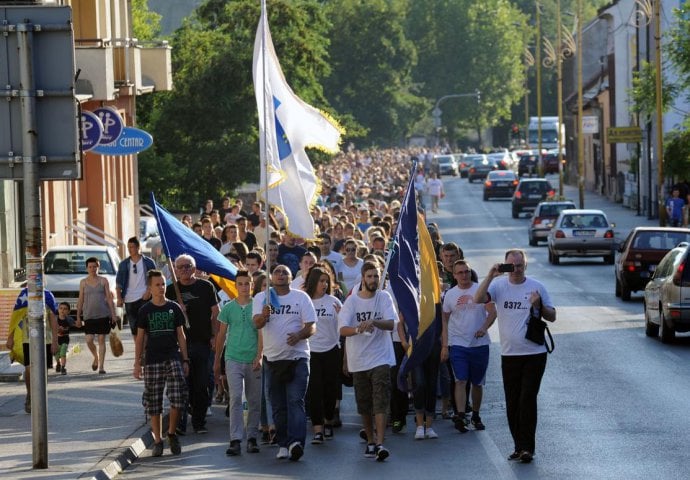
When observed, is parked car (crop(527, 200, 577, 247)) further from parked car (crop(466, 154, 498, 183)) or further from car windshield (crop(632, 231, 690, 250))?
parked car (crop(466, 154, 498, 183))

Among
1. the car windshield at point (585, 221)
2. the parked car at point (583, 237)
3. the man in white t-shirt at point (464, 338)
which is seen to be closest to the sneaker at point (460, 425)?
the man in white t-shirt at point (464, 338)

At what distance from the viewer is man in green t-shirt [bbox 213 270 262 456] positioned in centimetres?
1499

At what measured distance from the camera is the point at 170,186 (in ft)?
171

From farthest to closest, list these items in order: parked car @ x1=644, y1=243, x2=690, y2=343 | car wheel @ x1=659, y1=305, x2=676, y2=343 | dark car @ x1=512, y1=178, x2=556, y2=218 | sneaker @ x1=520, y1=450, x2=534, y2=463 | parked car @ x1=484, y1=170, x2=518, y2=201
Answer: parked car @ x1=484, y1=170, x2=518, y2=201 → dark car @ x1=512, y1=178, x2=556, y2=218 → car wheel @ x1=659, y1=305, x2=676, y2=343 → parked car @ x1=644, y1=243, x2=690, y2=343 → sneaker @ x1=520, y1=450, x2=534, y2=463

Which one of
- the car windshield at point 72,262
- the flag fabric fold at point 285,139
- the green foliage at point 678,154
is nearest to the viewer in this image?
the flag fabric fold at point 285,139

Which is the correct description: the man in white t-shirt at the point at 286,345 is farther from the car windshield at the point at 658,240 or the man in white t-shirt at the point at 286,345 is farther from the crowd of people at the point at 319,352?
the car windshield at the point at 658,240

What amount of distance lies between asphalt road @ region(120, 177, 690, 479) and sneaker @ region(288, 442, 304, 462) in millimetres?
111

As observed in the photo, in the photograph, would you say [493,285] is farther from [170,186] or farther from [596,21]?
[596,21]

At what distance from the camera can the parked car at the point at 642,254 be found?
106ft

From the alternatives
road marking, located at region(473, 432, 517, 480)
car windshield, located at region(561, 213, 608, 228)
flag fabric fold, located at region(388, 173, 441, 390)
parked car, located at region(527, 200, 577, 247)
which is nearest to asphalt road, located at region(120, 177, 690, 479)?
road marking, located at region(473, 432, 517, 480)

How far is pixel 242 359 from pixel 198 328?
1.37 meters

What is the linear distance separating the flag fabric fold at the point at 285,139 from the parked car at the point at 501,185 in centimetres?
6474

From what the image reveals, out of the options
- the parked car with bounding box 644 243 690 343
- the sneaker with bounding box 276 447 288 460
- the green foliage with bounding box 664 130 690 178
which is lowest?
the sneaker with bounding box 276 447 288 460

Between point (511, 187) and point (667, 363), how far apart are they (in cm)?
5994
